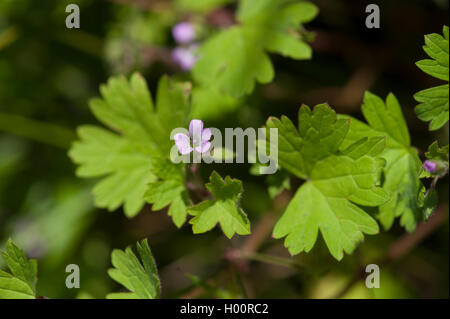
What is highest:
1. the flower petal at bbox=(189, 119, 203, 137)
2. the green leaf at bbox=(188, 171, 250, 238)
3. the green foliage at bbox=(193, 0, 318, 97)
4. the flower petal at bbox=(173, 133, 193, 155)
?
the green foliage at bbox=(193, 0, 318, 97)

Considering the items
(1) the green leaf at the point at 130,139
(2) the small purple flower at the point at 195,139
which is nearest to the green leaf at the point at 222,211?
(2) the small purple flower at the point at 195,139

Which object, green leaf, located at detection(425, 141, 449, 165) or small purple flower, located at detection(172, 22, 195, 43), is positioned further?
small purple flower, located at detection(172, 22, 195, 43)

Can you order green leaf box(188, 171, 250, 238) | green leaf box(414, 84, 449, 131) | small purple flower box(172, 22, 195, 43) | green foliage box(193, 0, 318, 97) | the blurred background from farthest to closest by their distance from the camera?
the blurred background, small purple flower box(172, 22, 195, 43), green foliage box(193, 0, 318, 97), green leaf box(414, 84, 449, 131), green leaf box(188, 171, 250, 238)

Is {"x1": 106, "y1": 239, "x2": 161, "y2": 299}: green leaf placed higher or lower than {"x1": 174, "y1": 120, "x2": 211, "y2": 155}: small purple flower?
lower

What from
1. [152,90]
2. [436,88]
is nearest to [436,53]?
[436,88]

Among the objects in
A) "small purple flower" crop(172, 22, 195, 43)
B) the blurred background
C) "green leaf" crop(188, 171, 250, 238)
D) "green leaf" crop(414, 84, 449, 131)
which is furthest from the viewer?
the blurred background

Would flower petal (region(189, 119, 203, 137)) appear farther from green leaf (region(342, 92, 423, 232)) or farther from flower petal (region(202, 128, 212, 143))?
green leaf (region(342, 92, 423, 232))

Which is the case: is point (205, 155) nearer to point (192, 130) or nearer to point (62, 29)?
point (192, 130)

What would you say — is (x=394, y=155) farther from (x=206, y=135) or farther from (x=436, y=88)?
(x=206, y=135)

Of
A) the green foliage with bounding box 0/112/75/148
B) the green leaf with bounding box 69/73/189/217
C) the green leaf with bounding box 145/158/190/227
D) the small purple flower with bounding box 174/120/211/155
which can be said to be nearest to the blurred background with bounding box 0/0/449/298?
the green foliage with bounding box 0/112/75/148
